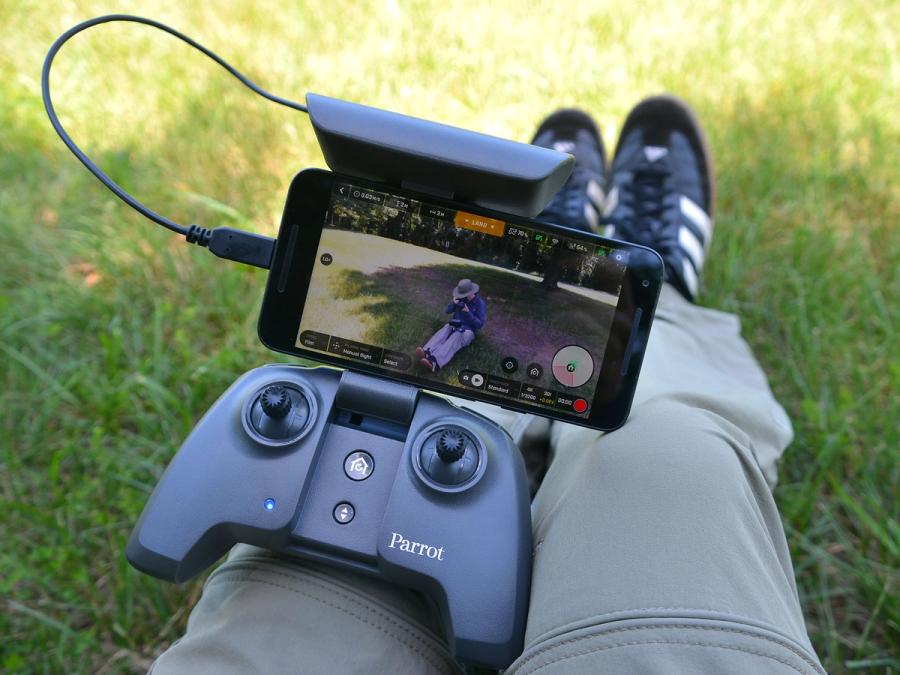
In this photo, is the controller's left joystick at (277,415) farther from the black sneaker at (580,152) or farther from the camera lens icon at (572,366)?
the black sneaker at (580,152)

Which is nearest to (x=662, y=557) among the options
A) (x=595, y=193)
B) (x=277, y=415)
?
(x=277, y=415)

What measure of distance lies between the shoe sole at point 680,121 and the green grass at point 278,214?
0.09 m

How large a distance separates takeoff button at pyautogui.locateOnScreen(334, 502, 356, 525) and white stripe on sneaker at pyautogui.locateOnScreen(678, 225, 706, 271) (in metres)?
1.09

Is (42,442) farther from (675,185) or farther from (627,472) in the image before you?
(675,185)

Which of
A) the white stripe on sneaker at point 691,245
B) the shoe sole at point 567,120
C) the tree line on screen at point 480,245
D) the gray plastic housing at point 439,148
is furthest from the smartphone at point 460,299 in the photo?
the shoe sole at point 567,120

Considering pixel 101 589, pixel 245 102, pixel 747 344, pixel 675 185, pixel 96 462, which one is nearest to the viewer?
pixel 101 589

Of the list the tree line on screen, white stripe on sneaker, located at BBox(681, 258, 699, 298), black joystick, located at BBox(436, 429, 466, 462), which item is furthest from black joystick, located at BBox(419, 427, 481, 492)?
white stripe on sneaker, located at BBox(681, 258, 699, 298)

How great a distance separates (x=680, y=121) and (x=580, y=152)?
26 cm

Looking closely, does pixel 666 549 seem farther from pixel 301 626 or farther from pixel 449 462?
pixel 301 626

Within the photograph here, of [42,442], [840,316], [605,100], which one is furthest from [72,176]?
[840,316]

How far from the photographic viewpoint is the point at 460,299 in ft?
2.98

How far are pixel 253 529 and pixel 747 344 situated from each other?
117 cm

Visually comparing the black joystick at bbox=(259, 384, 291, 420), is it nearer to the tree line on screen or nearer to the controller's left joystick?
the controller's left joystick

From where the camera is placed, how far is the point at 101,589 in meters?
1.25
